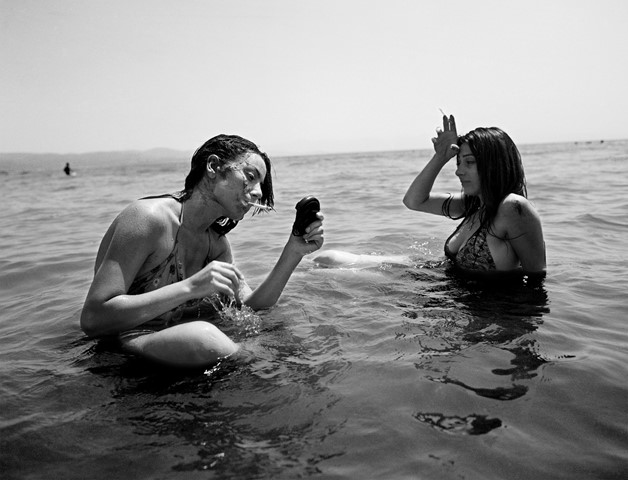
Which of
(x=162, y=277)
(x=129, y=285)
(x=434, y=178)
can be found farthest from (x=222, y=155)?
(x=434, y=178)

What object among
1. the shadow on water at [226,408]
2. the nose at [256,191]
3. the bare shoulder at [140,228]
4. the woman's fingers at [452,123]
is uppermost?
the woman's fingers at [452,123]

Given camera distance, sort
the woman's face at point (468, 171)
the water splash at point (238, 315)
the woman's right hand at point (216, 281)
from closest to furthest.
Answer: the woman's right hand at point (216, 281) < the water splash at point (238, 315) < the woman's face at point (468, 171)

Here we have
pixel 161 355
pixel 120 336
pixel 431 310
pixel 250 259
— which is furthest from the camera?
pixel 250 259

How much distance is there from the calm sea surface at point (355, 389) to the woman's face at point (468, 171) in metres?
0.89

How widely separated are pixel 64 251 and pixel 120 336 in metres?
Result: 4.93

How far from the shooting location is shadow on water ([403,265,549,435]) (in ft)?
9.02

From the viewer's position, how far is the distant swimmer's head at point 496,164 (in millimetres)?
4812

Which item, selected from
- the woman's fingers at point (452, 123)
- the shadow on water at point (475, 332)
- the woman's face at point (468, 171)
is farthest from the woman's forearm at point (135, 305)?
the woman's fingers at point (452, 123)

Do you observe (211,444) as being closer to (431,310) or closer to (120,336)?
(120,336)

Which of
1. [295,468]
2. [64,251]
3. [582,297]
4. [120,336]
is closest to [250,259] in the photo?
[64,251]

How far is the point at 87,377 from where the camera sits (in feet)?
10.4

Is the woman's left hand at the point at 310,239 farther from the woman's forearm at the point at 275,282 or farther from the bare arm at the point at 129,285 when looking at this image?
the bare arm at the point at 129,285

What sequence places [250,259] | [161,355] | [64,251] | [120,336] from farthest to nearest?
1. [64,251]
2. [250,259]
3. [120,336]
4. [161,355]

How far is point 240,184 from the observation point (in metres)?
3.46
